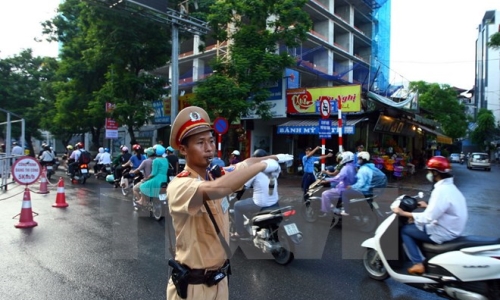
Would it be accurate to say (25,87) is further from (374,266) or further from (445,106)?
(445,106)

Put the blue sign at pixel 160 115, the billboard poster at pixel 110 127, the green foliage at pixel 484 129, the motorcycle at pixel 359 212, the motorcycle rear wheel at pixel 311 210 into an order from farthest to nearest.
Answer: the green foliage at pixel 484 129
the blue sign at pixel 160 115
the billboard poster at pixel 110 127
the motorcycle rear wheel at pixel 311 210
the motorcycle at pixel 359 212

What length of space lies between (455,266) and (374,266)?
1057 millimetres

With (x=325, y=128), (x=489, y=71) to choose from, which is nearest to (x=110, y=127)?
(x=325, y=128)

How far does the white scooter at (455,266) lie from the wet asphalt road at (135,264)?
269mm

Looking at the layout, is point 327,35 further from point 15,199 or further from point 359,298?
point 359,298

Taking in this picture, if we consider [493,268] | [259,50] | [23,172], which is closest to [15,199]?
[23,172]

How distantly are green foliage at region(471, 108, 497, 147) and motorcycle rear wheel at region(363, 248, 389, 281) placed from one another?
48.9 m

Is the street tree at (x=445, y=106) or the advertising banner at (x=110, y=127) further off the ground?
the street tree at (x=445, y=106)

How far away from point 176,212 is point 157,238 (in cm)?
467

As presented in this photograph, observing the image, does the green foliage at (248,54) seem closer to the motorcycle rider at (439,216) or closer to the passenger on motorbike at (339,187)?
the passenger on motorbike at (339,187)

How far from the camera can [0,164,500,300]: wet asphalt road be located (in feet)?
12.4

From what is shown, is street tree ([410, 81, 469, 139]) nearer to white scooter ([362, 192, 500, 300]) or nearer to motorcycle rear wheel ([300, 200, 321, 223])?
motorcycle rear wheel ([300, 200, 321, 223])

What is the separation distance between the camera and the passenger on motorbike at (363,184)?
21.3ft

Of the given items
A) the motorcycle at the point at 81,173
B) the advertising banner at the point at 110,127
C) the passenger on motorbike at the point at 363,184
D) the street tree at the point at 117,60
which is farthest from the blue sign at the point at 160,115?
the passenger on motorbike at the point at 363,184
